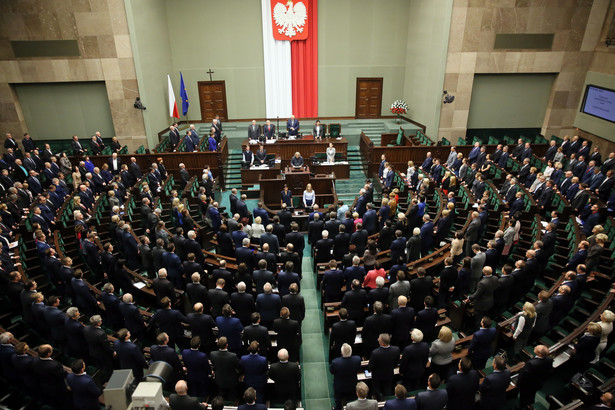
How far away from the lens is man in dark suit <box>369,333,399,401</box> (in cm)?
497

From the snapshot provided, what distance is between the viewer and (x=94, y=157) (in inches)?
540

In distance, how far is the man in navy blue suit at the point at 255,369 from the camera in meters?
4.93

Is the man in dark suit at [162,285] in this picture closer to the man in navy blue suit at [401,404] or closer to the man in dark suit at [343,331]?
the man in dark suit at [343,331]

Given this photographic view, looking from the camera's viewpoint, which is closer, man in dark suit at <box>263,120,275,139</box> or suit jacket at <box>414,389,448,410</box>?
suit jacket at <box>414,389,448,410</box>

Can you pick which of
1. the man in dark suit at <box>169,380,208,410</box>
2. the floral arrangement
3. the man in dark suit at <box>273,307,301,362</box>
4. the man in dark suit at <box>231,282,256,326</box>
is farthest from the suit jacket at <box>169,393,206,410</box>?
the floral arrangement

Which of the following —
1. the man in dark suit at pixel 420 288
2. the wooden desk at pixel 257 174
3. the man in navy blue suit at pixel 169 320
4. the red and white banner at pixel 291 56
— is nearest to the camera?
the man in navy blue suit at pixel 169 320

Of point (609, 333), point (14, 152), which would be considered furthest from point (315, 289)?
point (14, 152)

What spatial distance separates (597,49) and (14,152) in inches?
Result: 855

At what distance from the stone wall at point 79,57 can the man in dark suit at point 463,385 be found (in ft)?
49.0

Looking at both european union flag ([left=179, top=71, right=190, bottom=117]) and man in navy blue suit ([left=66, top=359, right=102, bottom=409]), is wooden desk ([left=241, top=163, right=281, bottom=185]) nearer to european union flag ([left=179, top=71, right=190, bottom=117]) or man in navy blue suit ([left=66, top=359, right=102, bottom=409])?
european union flag ([left=179, top=71, right=190, bottom=117])

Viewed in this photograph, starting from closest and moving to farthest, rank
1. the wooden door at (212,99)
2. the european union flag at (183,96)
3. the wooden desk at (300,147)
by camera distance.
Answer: the wooden desk at (300,147) < the european union flag at (183,96) < the wooden door at (212,99)

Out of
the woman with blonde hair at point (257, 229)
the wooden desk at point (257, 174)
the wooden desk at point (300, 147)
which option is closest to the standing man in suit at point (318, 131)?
the wooden desk at point (300, 147)

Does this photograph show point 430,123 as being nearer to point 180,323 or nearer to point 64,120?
point 180,323

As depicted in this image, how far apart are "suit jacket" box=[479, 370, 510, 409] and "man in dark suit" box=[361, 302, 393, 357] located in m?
1.38
